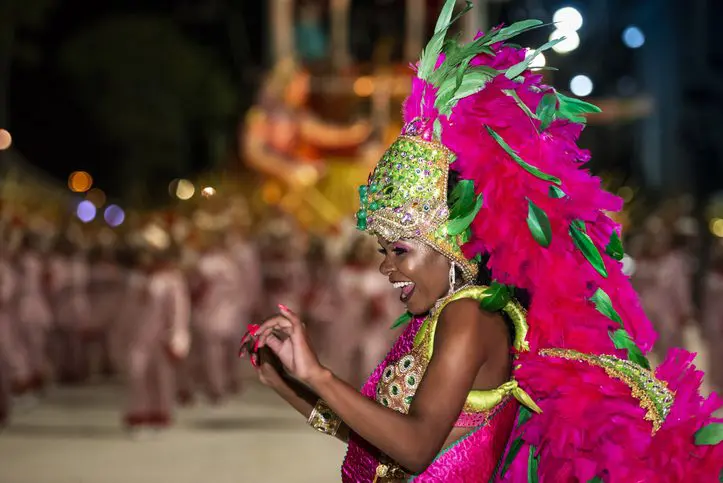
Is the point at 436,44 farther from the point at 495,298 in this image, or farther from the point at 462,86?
the point at 495,298

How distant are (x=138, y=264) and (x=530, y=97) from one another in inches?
439

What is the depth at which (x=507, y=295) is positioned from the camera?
11.1 ft

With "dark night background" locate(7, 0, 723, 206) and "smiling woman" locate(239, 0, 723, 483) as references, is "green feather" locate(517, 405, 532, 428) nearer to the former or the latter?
"smiling woman" locate(239, 0, 723, 483)

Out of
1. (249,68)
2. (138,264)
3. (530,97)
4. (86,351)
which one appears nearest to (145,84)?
(249,68)

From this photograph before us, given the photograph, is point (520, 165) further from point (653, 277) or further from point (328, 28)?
point (328, 28)

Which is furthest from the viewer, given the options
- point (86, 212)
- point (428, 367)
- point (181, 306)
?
point (86, 212)

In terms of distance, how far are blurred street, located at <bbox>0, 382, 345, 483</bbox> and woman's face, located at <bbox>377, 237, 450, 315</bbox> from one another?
20.1ft

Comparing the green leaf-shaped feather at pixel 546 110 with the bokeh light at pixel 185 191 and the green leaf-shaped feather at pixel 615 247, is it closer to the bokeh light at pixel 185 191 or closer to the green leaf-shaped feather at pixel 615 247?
the green leaf-shaped feather at pixel 615 247

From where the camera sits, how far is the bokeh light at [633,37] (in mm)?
38447

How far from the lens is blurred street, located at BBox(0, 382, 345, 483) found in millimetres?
9758

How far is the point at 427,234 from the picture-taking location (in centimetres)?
340

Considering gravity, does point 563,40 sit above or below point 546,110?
above

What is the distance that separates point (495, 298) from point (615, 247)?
54 centimetres

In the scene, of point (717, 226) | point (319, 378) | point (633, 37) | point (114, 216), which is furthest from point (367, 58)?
point (319, 378)
